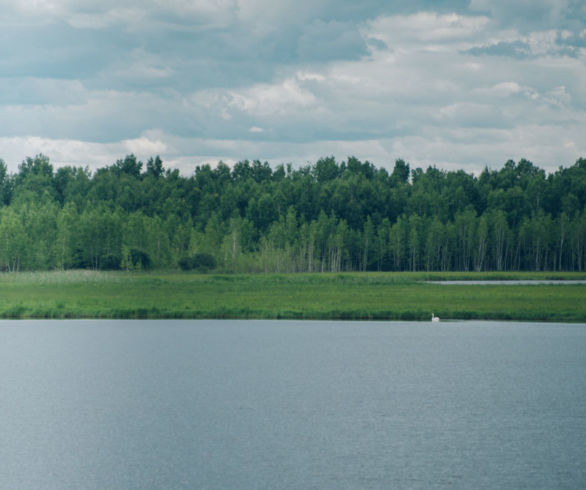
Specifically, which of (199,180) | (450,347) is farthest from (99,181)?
(450,347)

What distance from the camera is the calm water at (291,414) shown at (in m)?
12.1

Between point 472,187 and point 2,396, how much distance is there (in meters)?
144

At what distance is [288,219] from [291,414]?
11165cm

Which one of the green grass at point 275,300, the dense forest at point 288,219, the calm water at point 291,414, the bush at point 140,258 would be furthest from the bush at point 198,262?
the calm water at point 291,414

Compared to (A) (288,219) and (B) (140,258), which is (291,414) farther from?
(A) (288,219)

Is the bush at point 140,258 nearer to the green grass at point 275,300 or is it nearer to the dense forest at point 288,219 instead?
the dense forest at point 288,219

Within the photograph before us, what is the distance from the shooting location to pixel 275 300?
50000 millimetres

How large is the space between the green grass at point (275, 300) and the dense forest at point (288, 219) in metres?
29.6

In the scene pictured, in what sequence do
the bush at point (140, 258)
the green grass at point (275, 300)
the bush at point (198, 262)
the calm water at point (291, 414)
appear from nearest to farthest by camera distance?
the calm water at point (291, 414) < the green grass at point (275, 300) < the bush at point (140, 258) < the bush at point (198, 262)

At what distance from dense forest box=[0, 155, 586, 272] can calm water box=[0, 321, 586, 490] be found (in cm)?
7023

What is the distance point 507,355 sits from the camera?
25.8 m

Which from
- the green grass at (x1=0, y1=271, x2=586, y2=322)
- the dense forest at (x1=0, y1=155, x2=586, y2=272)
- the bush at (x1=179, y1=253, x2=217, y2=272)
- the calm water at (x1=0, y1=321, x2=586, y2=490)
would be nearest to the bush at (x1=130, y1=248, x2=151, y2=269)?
the dense forest at (x1=0, y1=155, x2=586, y2=272)

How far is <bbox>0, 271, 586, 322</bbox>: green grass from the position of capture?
42.2 meters

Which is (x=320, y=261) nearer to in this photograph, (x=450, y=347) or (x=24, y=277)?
(x=24, y=277)
